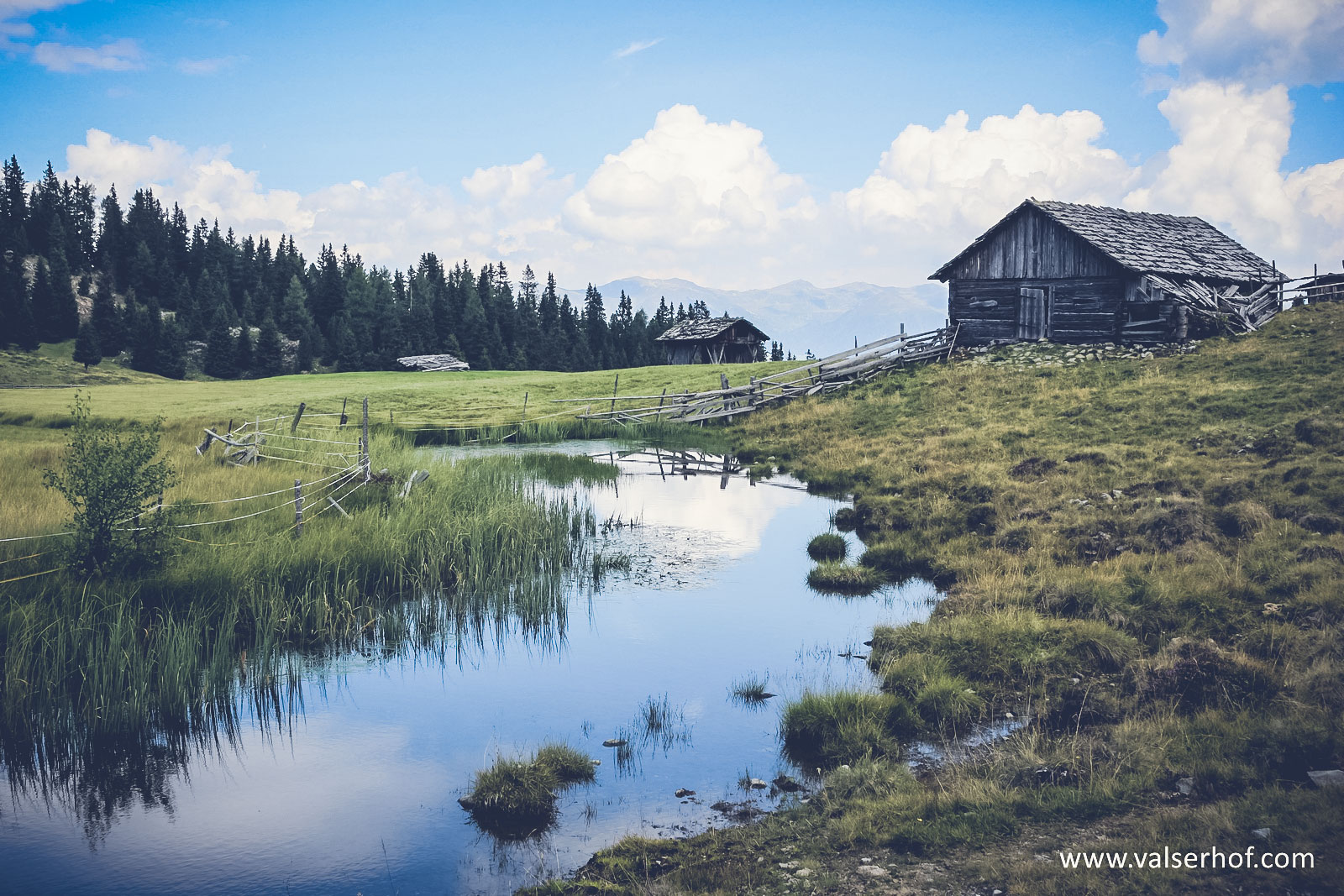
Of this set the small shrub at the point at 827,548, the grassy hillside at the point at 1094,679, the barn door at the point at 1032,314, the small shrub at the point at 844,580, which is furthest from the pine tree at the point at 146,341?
the small shrub at the point at 844,580

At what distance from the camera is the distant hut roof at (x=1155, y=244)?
3388cm

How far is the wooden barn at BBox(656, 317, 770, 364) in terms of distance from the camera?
68.7 metres

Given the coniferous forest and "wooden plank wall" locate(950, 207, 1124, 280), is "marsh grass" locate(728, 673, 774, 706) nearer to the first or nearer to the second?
"wooden plank wall" locate(950, 207, 1124, 280)

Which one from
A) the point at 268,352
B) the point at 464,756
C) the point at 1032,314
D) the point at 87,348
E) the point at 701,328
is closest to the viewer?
the point at 464,756

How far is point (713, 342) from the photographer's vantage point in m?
68.8

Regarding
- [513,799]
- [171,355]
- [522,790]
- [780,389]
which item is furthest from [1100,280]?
[171,355]

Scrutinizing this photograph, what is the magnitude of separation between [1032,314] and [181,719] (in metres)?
36.1

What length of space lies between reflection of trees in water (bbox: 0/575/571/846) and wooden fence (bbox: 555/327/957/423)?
2370 centimetres

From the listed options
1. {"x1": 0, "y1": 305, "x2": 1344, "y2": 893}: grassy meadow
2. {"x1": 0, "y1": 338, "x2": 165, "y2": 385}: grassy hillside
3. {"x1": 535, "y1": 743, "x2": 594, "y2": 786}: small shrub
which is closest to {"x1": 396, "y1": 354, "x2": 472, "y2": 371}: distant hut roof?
{"x1": 0, "y1": 338, "x2": 165, "y2": 385}: grassy hillside

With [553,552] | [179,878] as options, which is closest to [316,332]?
[553,552]

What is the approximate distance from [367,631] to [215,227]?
13463 centimetres

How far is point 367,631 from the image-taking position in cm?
1180

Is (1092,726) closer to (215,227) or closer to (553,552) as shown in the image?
(553,552)

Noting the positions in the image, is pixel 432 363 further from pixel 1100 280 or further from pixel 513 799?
pixel 513 799
